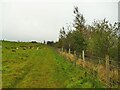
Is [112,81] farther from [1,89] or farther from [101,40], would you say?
[101,40]

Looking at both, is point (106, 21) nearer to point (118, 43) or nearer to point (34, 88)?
point (118, 43)

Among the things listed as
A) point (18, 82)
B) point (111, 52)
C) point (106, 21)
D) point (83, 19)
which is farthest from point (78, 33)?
point (18, 82)

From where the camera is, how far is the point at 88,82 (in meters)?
16.1

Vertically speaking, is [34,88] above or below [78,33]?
below

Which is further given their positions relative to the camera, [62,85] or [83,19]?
[83,19]

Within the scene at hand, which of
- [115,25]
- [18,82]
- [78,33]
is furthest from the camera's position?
[78,33]

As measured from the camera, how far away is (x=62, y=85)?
16328 millimetres

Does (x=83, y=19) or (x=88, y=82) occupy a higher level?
(x=83, y=19)

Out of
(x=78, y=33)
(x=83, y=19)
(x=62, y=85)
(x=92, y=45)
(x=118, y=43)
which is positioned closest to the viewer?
(x=62, y=85)

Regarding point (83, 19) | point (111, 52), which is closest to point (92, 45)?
point (111, 52)

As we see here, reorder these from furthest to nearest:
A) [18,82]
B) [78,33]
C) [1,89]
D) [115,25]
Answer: [78,33] < [115,25] < [18,82] < [1,89]

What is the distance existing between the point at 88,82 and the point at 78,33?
26841 mm

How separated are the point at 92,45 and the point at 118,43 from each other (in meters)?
4.74

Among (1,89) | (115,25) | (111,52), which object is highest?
(115,25)
